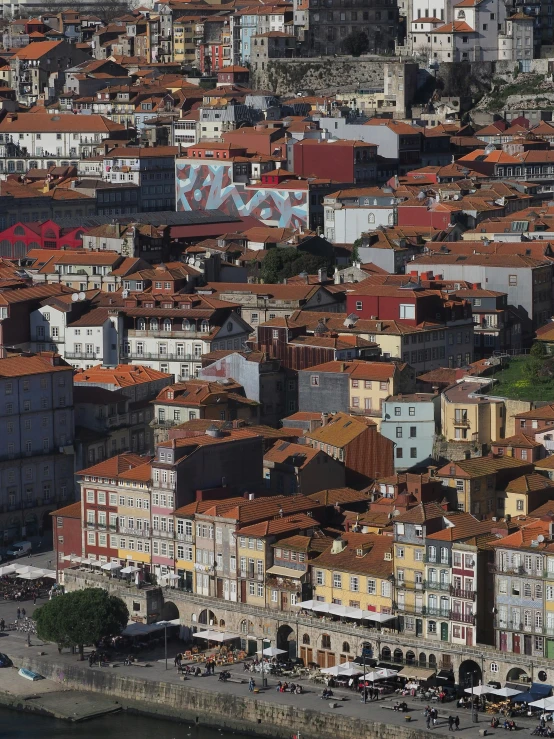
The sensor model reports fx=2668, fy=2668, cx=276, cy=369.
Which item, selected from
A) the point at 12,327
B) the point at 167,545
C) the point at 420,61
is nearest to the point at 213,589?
the point at 167,545

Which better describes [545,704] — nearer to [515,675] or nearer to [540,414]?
[515,675]

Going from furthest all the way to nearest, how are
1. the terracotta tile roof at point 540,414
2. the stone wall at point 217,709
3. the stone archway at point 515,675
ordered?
the terracotta tile roof at point 540,414 < the stone archway at point 515,675 < the stone wall at point 217,709

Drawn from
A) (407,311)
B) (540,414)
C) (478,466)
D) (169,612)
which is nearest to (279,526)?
(169,612)

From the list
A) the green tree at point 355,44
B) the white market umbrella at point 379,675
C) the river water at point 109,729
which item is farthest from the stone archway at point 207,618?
A: the green tree at point 355,44

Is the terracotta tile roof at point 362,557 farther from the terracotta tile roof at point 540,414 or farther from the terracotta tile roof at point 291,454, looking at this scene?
the terracotta tile roof at point 540,414

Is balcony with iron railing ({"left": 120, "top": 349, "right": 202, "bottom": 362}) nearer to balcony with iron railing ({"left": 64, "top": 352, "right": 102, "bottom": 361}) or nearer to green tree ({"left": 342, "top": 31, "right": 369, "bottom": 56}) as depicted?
balcony with iron railing ({"left": 64, "top": 352, "right": 102, "bottom": 361})

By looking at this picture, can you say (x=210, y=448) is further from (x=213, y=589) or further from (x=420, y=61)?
(x=420, y=61)
